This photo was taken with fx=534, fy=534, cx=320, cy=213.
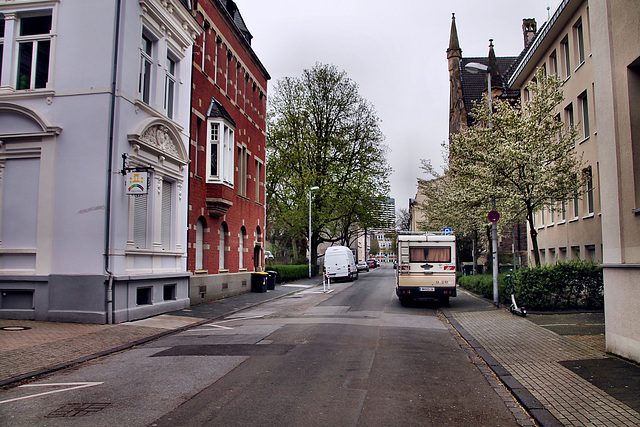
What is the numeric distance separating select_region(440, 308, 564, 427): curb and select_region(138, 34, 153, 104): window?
38.5 ft

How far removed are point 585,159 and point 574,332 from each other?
13.3 meters

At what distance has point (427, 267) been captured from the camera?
63.1 feet

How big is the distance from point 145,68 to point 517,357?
13259 mm

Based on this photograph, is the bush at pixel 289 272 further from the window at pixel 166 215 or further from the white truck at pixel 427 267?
the window at pixel 166 215

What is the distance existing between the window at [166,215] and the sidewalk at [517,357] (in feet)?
8.31

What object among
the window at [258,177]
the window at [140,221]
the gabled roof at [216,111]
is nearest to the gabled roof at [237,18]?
the gabled roof at [216,111]

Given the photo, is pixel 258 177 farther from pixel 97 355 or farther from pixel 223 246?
pixel 97 355

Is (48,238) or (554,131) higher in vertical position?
(554,131)

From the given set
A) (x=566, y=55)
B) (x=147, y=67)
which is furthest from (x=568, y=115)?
(x=147, y=67)

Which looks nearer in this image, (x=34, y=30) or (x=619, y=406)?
(x=619, y=406)

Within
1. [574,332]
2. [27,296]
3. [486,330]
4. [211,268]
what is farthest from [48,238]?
[574,332]

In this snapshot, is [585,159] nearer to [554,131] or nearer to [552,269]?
[554,131]

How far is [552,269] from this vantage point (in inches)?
626

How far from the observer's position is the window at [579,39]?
2311 cm
